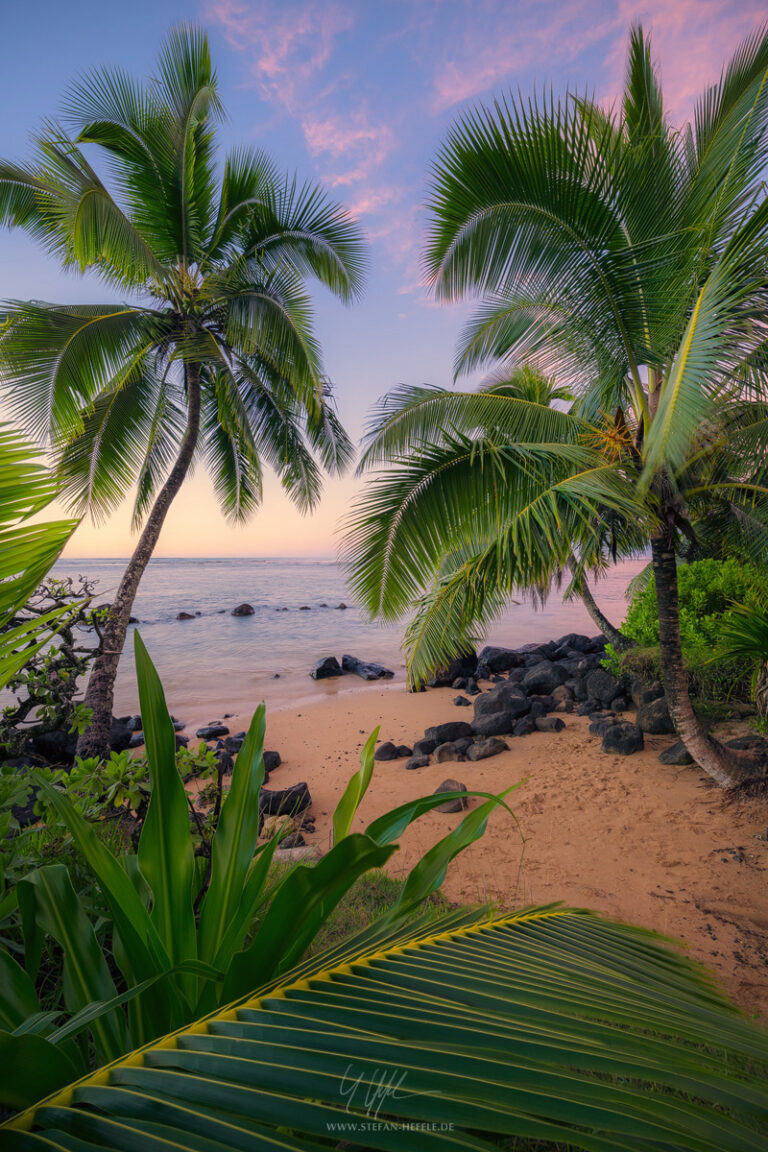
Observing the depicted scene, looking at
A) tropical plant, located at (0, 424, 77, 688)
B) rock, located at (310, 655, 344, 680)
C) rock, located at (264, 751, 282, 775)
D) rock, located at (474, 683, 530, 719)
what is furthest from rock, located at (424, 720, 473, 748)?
tropical plant, located at (0, 424, 77, 688)

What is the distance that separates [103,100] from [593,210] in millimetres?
7263

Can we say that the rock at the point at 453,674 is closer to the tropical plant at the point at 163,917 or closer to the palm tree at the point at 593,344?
the palm tree at the point at 593,344

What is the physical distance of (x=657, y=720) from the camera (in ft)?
20.8

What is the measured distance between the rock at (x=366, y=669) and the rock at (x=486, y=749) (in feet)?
18.7

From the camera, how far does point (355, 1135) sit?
47cm

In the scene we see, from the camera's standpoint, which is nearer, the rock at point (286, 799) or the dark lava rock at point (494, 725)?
the rock at point (286, 799)

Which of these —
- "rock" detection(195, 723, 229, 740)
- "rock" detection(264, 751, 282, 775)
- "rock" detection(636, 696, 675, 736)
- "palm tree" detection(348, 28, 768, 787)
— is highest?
"palm tree" detection(348, 28, 768, 787)

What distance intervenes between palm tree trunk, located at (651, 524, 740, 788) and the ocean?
1846 millimetres

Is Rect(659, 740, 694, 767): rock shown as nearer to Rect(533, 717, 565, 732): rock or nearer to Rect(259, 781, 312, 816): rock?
Rect(533, 717, 565, 732): rock

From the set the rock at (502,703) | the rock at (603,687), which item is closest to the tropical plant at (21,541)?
the rock at (502,703)

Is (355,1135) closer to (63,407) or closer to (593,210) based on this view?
(593,210)

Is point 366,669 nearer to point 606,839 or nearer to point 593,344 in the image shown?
point 606,839

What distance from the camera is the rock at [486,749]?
20.6 feet

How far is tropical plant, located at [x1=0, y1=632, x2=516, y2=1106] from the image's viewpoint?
2.44 ft
